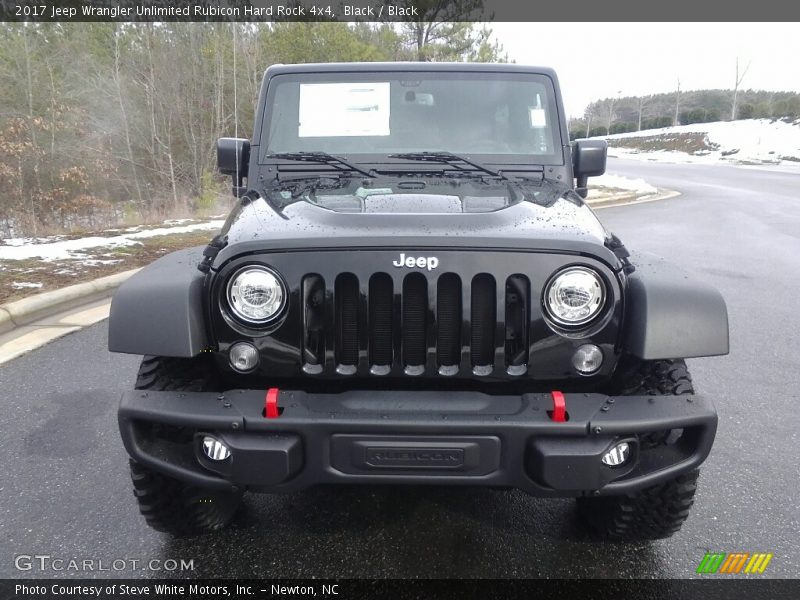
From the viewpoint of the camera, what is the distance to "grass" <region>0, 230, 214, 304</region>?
5386 mm

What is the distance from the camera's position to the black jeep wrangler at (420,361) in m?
1.76

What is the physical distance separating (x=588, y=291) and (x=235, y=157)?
6.76 feet

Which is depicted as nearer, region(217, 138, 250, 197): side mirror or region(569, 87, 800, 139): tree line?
region(217, 138, 250, 197): side mirror

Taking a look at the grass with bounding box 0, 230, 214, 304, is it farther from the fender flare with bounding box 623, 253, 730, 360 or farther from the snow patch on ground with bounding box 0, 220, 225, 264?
the fender flare with bounding box 623, 253, 730, 360

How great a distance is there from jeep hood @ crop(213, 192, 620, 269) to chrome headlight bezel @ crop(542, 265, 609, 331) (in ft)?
0.19

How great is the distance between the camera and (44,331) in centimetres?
463

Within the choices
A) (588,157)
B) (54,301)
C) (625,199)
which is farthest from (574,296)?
(625,199)

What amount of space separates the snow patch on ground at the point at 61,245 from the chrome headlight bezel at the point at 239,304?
521 centimetres

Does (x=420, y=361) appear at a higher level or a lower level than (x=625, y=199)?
higher

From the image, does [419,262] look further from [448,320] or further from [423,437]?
[423,437]

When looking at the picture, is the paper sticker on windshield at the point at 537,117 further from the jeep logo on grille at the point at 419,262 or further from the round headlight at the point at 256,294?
the round headlight at the point at 256,294

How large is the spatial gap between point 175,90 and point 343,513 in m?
16.5

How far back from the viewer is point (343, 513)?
2.47 metres

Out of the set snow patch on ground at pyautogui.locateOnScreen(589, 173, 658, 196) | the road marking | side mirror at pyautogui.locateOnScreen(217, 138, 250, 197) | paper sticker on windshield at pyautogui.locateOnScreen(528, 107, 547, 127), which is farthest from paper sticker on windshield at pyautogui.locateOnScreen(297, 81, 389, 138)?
snow patch on ground at pyautogui.locateOnScreen(589, 173, 658, 196)
